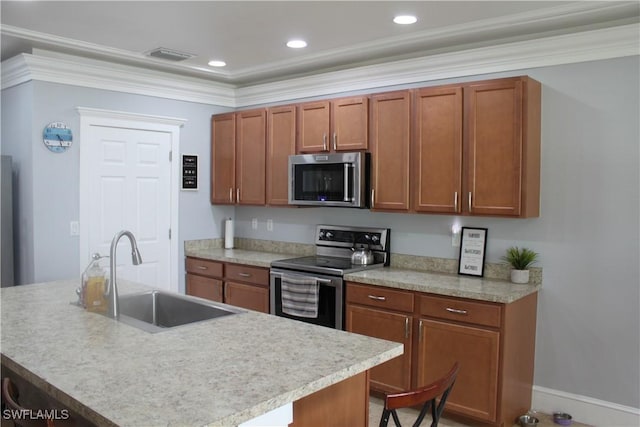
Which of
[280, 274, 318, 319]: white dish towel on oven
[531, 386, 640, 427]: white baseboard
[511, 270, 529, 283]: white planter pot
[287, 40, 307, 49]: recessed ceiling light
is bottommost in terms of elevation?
[531, 386, 640, 427]: white baseboard

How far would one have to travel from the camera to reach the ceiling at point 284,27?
308 centimetres

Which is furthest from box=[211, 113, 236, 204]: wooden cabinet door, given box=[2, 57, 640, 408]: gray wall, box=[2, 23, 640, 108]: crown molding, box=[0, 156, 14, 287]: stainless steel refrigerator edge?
box=[0, 156, 14, 287]: stainless steel refrigerator edge

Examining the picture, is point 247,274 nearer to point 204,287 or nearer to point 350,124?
point 204,287

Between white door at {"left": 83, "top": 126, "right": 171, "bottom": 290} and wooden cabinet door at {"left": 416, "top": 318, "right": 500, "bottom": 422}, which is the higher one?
white door at {"left": 83, "top": 126, "right": 171, "bottom": 290}

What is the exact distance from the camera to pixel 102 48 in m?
4.02

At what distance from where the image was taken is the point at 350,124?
4094 mm

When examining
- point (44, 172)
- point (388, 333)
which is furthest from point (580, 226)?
point (44, 172)

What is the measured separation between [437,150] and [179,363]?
8.01ft

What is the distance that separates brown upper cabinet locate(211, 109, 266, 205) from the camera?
479 centimetres

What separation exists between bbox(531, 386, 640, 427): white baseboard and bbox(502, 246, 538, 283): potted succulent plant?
744 mm

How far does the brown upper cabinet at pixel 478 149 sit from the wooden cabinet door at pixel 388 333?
2.59 ft

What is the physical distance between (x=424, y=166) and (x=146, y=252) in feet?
8.60

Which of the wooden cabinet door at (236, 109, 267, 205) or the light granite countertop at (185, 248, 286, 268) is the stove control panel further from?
A: the wooden cabinet door at (236, 109, 267, 205)

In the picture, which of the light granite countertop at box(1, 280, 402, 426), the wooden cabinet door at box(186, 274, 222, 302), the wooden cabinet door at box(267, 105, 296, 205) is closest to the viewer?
the light granite countertop at box(1, 280, 402, 426)
